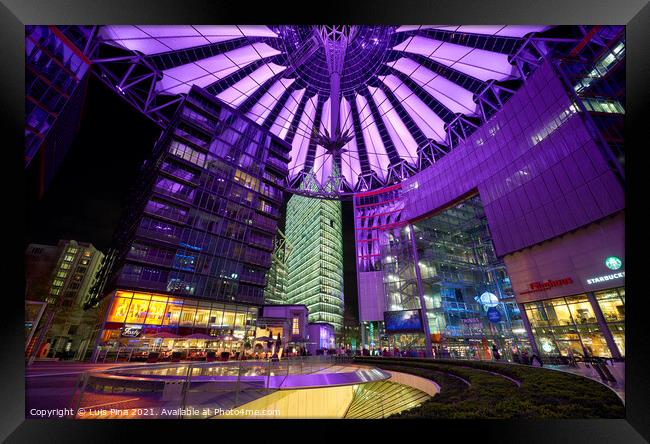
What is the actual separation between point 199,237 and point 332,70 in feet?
95.0

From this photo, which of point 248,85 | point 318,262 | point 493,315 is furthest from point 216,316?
point 318,262

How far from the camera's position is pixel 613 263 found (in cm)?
1923

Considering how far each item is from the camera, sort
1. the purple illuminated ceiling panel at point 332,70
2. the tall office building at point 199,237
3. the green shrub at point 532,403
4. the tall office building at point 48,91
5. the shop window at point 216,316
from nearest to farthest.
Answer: the green shrub at point 532,403
the tall office building at point 48,91
the purple illuminated ceiling panel at point 332,70
the tall office building at point 199,237
the shop window at point 216,316

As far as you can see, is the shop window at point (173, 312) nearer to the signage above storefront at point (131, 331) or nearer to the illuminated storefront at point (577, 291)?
the signage above storefront at point (131, 331)

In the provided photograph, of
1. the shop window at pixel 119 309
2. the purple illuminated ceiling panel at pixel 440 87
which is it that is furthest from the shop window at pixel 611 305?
the shop window at pixel 119 309

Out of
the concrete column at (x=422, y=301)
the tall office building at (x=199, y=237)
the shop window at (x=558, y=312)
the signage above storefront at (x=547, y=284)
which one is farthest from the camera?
the concrete column at (x=422, y=301)

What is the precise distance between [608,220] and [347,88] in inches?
1350

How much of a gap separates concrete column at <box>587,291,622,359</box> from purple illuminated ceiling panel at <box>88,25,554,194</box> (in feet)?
78.3

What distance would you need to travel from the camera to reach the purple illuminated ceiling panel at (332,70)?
28.5 m

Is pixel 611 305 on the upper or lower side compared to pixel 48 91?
lower

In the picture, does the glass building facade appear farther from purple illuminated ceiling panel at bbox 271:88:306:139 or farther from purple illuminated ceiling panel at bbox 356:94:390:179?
purple illuminated ceiling panel at bbox 271:88:306:139

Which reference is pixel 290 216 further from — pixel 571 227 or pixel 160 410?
pixel 160 410

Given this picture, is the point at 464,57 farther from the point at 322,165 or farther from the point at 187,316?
the point at 187,316

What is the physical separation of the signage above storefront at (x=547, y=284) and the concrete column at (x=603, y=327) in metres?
1.70
